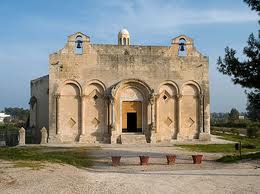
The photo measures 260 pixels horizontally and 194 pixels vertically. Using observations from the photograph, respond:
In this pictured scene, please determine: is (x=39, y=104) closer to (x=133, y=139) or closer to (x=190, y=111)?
(x=133, y=139)

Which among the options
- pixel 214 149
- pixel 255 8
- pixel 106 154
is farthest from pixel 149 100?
pixel 255 8

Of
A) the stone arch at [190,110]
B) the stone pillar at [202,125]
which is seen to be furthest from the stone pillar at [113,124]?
the stone pillar at [202,125]

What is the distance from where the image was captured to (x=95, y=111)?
34344 millimetres

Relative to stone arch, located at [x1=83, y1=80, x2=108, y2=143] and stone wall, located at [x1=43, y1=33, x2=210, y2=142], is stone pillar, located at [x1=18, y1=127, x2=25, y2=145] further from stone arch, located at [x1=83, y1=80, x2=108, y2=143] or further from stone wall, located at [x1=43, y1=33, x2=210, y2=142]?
stone arch, located at [x1=83, y1=80, x2=108, y2=143]

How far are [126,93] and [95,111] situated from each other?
297 cm

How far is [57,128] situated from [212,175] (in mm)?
19849

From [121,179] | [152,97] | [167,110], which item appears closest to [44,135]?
[152,97]

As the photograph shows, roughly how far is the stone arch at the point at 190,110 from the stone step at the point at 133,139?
11.9 ft

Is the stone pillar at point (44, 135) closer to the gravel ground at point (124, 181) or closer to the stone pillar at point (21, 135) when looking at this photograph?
the stone pillar at point (21, 135)

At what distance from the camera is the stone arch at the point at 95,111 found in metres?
34.1

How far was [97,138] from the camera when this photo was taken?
112 feet

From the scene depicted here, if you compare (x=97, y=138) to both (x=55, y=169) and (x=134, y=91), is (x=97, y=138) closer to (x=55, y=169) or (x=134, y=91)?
(x=134, y=91)

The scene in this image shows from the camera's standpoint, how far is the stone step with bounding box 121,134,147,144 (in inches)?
1323

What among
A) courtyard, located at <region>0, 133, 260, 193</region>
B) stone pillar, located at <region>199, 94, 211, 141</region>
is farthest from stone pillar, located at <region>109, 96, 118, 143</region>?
courtyard, located at <region>0, 133, 260, 193</region>
